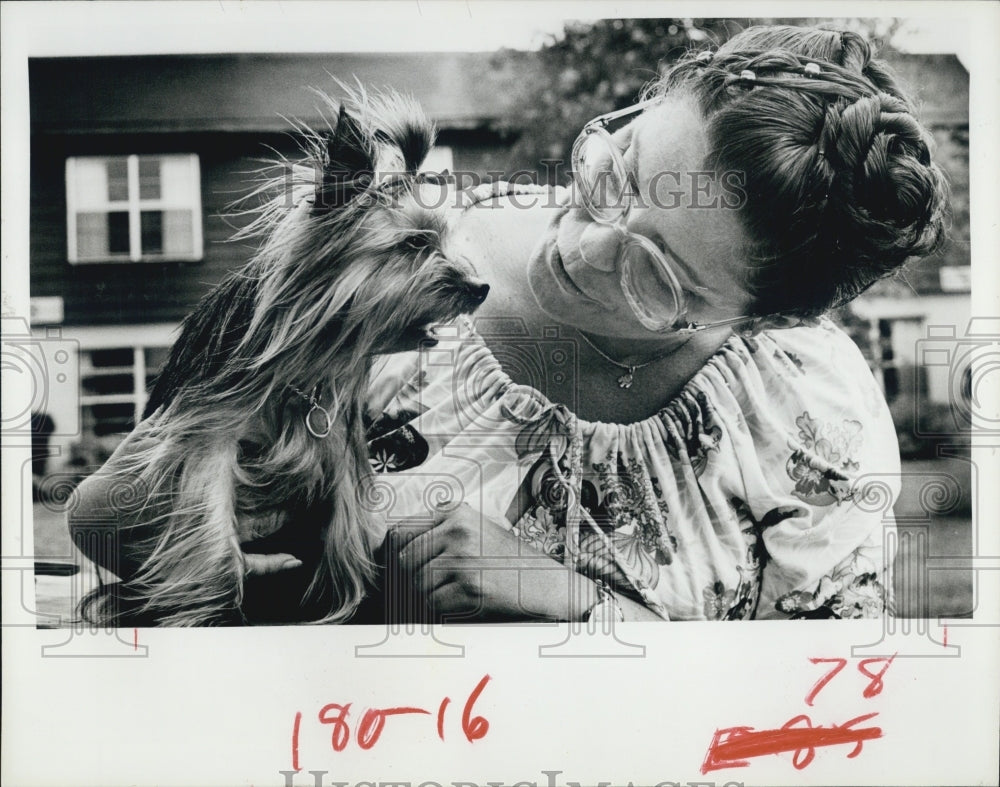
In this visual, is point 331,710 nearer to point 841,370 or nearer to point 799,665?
point 799,665

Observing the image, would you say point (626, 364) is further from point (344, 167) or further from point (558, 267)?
point (344, 167)

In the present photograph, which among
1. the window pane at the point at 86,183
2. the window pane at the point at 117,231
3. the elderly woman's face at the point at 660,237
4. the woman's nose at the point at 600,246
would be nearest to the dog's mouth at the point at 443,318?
the elderly woman's face at the point at 660,237

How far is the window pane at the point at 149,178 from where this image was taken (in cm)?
254

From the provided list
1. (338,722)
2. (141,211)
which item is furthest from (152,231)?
(338,722)

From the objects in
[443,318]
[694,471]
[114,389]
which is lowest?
[694,471]

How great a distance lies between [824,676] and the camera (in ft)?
8.42

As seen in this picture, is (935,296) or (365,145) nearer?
(365,145)

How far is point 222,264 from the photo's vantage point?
2.54 m

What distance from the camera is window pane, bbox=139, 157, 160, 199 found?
2.54 meters

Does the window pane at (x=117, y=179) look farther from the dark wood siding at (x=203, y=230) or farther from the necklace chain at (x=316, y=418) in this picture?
the necklace chain at (x=316, y=418)

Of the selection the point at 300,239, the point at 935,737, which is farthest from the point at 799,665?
the point at 300,239

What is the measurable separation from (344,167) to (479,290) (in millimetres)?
542

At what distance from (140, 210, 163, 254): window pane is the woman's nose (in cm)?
127

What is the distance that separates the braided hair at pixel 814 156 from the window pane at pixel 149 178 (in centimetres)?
152
